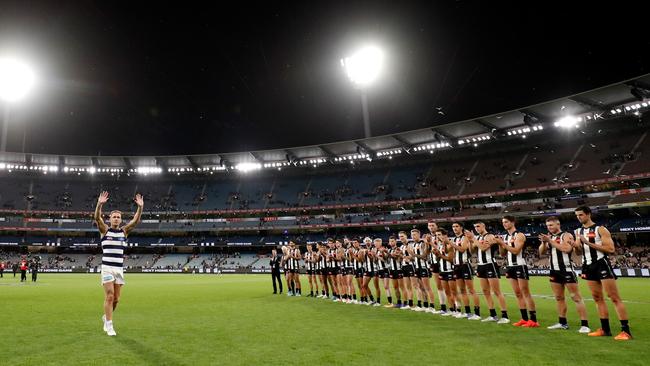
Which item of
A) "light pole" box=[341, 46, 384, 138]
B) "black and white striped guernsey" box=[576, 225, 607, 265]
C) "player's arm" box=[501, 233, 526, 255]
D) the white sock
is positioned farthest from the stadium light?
"black and white striped guernsey" box=[576, 225, 607, 265]

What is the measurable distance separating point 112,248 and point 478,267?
902 cm

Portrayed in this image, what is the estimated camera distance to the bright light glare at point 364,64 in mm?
26422

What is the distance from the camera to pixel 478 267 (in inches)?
403

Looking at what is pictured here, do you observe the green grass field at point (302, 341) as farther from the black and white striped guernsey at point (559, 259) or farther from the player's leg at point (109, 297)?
the black and white striped guernsey at point (559, 259)

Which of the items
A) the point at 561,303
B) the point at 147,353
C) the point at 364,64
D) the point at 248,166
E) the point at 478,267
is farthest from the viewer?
the point at 248,166

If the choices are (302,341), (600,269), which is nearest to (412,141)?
(600,269)

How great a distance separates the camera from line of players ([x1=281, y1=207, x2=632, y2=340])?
306 inches

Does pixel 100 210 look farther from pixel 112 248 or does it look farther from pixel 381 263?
pixel 381 263

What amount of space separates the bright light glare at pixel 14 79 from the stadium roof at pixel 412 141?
29.8m

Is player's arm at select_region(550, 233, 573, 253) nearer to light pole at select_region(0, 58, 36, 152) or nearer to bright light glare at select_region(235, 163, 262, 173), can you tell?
light pole at select_region(0, 58, 36, 152)

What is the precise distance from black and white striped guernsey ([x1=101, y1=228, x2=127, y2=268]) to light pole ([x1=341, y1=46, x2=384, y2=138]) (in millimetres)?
21449

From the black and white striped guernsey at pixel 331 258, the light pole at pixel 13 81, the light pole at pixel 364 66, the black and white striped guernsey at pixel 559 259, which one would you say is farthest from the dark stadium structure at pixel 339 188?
the black and white striped guernsey at pixel 559 259

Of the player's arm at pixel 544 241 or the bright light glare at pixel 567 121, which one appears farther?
the bright light glare at pixel 567 121

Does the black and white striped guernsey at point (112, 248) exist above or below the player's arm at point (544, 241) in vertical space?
above
